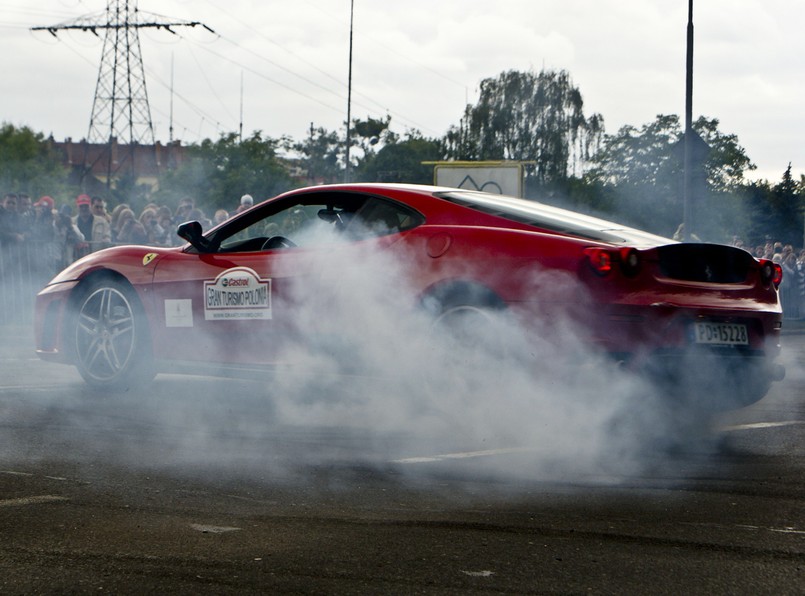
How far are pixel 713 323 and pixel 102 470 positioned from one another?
3.15 m

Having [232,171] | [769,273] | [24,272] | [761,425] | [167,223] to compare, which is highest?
[232,171]

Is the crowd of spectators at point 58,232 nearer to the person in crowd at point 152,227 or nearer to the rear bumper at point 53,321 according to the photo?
the person in crowd at point 152,227

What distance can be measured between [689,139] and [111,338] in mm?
11582

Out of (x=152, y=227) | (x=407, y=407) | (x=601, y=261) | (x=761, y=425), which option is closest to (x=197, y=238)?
(x=407, y=407)

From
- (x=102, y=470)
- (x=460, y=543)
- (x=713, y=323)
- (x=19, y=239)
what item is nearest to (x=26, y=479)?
(x=102, y=470)

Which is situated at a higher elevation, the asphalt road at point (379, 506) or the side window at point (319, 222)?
the side window at point (319, 222)

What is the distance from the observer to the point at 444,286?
6.25 meters

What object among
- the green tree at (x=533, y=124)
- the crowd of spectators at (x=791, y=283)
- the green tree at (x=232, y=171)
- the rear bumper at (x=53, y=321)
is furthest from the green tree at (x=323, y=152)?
the rear bumper at (x=53, y=321)

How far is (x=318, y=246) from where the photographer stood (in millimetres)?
6941

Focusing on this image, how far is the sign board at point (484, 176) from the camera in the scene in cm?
1962

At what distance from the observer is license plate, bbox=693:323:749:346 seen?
237 inches

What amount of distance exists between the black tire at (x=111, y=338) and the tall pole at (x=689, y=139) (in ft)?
36.6

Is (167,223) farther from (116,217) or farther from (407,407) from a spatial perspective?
(407,407)

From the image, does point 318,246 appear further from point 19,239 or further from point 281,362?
point 19,239
